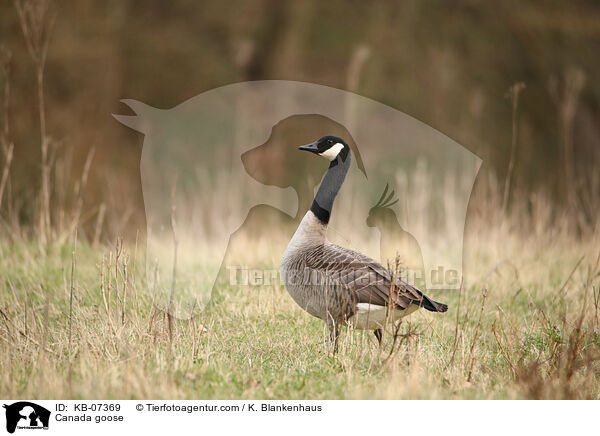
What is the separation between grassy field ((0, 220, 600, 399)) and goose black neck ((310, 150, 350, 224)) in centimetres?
99

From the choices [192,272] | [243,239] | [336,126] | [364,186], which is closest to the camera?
[192,272]

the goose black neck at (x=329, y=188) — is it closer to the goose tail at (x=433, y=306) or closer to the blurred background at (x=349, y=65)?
the goose tail at (x=433, y=306)

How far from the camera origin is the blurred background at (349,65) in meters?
11.5

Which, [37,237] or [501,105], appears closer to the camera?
[37,237]

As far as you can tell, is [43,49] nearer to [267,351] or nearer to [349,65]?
[267,351]

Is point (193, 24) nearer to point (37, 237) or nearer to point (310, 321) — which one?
point (37, 237)

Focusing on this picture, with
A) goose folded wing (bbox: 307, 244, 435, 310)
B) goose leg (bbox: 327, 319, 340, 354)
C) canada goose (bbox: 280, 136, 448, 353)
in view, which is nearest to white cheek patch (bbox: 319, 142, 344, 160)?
canada goose (bbox: 280, 136, 448, 353)

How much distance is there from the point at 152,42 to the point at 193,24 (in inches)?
43.1

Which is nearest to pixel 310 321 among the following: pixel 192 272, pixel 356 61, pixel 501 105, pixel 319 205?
pixel 319 205

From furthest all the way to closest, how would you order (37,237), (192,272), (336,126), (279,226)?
(336,126) < (279,226) < (37,237) < (192,272)

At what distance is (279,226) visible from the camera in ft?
30.1

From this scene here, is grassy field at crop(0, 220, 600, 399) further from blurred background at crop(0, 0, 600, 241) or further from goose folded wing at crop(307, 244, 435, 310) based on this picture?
blurred background at crop(0, 0, 600, 241)
